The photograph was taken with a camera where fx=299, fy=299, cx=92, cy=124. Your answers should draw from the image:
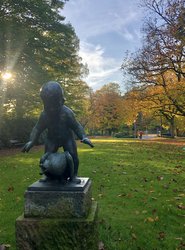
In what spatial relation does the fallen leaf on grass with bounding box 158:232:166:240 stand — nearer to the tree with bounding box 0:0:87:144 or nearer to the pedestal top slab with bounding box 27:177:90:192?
the pedestal top slab with bounding box 27:177:90:192

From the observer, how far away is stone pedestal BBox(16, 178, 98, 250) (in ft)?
11.6

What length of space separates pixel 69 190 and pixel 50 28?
20172 millimetres

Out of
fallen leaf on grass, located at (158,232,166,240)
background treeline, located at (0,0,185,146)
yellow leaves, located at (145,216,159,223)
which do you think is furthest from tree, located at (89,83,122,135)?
fallen leaf on grass, located at (158,232,166,240)

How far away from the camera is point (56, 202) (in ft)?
11.8

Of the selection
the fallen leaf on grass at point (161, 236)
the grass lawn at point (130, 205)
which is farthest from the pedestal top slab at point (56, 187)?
the fallen leaf on grass at point (161, 236)

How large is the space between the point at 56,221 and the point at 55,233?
14 cm

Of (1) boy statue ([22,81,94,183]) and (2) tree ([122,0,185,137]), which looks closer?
(1) boy statue ([22,81,94,183])

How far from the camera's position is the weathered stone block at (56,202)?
359 centimetres

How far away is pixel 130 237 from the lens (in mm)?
Result: 4766

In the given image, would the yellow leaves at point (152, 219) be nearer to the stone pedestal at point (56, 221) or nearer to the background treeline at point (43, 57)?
the stone pedestal at point (56, 221)

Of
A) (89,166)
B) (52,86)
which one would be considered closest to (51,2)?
(89,166)

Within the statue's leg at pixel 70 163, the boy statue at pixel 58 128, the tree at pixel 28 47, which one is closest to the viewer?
the statue's leg at pixel 70 163

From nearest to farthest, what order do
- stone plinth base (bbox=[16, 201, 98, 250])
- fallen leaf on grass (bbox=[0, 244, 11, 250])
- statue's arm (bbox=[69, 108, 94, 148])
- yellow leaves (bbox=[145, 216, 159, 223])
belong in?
stone plinth base (bbox=[16, 201, 98, 250]) < statue's arm (bbox=[69, 108, 94, 148]) < fallen leaf on grass (bbox=[0, 244, 11, 250]) < yellow leaves (bbox=[145, 216, 159, 223])

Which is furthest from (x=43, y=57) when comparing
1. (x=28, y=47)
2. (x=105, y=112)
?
(x=105, y=112)
